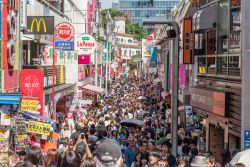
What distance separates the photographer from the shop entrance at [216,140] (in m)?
21.1

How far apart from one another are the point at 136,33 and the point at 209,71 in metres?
141

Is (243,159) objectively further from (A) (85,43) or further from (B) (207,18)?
(A) (85,43)

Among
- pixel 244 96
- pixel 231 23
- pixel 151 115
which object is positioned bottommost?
pixel 151 115

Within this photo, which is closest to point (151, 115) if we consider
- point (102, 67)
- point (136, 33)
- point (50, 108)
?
point (50, 108)

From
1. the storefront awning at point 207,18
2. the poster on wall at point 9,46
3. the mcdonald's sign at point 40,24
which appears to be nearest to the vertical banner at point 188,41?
the storefront awning at point 207,18

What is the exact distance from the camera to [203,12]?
21594 mm

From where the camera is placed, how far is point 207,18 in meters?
21.1

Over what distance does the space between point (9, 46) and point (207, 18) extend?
257 inches

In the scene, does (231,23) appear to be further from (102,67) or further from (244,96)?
(102,67)

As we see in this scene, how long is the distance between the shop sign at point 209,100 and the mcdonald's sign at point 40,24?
264 inches

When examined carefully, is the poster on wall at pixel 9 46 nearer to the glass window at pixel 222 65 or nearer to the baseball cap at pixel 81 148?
the glass window at pixel 222 65

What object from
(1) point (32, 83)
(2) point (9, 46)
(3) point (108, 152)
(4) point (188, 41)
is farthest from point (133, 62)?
(3) point (108, 152)

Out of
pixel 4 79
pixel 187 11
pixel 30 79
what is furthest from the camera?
pixel 187 11

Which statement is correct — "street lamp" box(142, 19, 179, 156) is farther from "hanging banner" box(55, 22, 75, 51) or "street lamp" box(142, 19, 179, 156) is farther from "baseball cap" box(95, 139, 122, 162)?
"hanging banner" box(55, 22, 75, 51)
